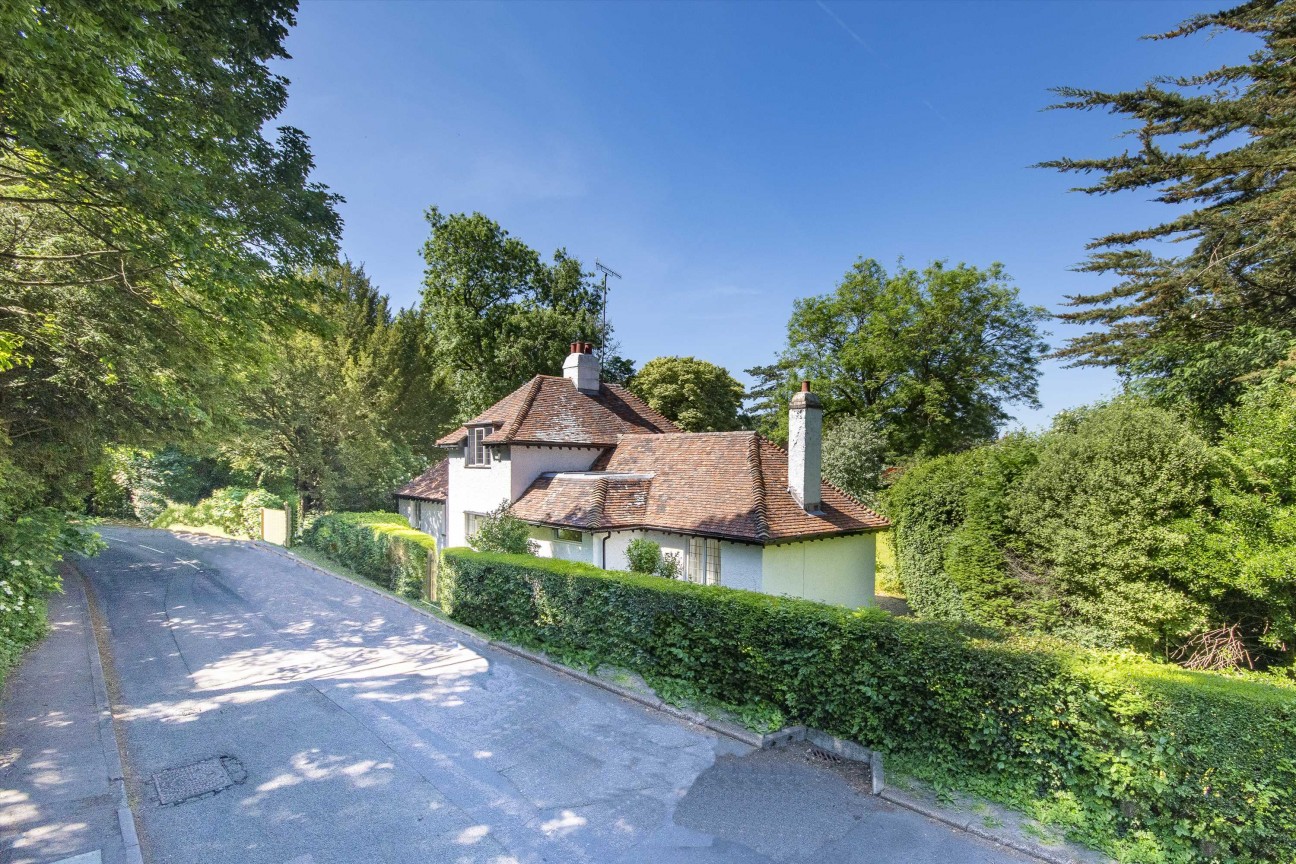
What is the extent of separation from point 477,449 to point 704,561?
10537mm

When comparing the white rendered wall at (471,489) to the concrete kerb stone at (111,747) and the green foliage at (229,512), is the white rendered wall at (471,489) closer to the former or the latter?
the concrete kerb stone at (111,747)

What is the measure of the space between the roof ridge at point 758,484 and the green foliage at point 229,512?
87.4 ft

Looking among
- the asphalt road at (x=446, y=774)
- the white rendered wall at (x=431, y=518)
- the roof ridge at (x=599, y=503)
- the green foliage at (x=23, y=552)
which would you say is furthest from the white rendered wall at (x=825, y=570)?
the white rendered wall at (x=431, y=518)

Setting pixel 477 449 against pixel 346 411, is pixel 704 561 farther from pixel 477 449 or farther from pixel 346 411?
pixel 346 411

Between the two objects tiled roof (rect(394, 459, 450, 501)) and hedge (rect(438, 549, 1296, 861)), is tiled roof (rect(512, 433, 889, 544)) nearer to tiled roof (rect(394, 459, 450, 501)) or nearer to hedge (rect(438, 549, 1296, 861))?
hedge (rect(438, 549, 1296, 861))

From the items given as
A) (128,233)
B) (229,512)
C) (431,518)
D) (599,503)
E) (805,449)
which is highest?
(128,233)

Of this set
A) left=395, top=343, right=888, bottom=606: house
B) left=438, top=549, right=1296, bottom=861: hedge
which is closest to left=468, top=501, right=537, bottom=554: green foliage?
left=395, top=343, right=888, bottom=606: house

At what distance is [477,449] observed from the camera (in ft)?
70.9

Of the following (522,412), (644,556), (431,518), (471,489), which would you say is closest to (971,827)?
(644,556)

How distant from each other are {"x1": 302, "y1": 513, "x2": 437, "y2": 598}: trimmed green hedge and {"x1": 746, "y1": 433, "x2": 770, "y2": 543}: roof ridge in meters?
9.70

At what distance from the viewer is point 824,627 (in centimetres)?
791

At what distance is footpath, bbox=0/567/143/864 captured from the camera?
5.54 metres

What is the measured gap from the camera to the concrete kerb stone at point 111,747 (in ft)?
18.4

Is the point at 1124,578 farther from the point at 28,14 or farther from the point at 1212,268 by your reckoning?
the point at 28,14
